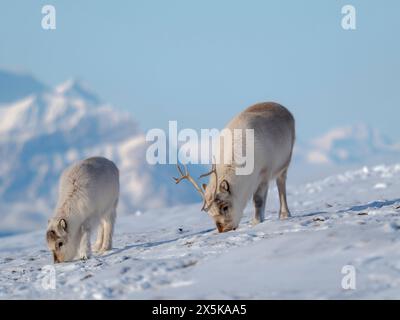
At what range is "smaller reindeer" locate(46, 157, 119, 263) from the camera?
16.3 m

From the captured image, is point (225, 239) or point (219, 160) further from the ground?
point (219, 160)

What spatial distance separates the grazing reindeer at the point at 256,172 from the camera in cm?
1559

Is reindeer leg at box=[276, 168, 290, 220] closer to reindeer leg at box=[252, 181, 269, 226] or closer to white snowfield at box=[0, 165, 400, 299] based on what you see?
reindeer leg at box=[252, 181, 269, 226]

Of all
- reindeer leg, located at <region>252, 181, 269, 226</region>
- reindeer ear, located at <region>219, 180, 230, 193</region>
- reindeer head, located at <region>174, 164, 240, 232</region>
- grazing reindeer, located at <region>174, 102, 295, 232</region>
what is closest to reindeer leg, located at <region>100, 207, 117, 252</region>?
grazing reindeer, located at <region>174, 102, 295, 232</region>

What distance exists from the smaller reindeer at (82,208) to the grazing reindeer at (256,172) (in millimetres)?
1801

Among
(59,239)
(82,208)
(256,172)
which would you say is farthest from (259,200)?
(59,239)

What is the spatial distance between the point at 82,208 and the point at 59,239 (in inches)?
33.0

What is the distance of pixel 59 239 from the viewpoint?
53.6 feet

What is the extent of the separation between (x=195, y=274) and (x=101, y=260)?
414cm

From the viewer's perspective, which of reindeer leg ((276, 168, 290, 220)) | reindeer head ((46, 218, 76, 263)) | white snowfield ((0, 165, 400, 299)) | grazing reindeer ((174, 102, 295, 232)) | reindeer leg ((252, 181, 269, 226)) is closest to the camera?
white snowfield ((0, 165, 400, 299))

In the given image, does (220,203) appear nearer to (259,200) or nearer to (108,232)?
(259,200)

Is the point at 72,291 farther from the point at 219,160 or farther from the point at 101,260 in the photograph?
the point at 219,160

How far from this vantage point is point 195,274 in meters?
11.6
